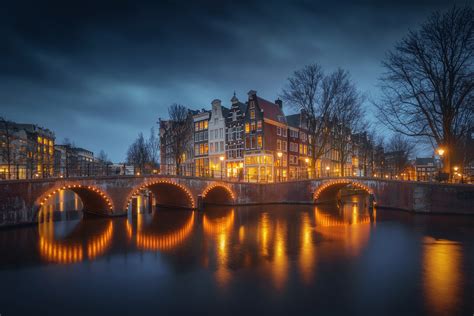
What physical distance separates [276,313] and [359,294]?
269 centimetres

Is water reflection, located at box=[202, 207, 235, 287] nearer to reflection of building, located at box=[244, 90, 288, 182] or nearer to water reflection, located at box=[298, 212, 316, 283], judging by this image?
water reflection, located at box=[298, 212, 316, 283]

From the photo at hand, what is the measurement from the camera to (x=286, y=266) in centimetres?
1103

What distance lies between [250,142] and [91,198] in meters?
29.1

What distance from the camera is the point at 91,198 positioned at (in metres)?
27.1

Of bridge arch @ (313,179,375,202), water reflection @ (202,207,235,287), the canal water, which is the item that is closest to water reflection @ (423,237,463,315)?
the canal water

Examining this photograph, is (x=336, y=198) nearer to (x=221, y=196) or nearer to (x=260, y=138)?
(x=260, y=138)

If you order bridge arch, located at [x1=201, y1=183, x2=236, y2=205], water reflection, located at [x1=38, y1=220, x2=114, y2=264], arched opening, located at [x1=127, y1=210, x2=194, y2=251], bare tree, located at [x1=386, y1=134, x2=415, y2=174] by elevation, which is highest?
bare tree, located at [x1=386, y1=134, x2=415, y2=174]

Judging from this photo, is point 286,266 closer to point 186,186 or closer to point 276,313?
point 276,313

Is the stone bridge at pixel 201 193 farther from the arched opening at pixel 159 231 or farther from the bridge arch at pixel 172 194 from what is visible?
the arched opening at pixel 159 231

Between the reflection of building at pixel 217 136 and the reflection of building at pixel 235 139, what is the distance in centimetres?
113

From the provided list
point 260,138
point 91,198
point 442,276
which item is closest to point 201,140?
point 260,138

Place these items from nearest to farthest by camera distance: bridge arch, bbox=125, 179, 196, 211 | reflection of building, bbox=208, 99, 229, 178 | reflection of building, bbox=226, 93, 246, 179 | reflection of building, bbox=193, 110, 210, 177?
bridge arch, bbox=125, 179, 196, 211 < reflection of building, bbox=226, 93, 246, 179 < reflection of building, bbox=208, 99, 229, 178 < reflection of building, bbox=193, 110, 210, 177

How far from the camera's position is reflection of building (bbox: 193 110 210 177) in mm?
58625

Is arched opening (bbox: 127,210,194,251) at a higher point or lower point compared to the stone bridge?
lower
